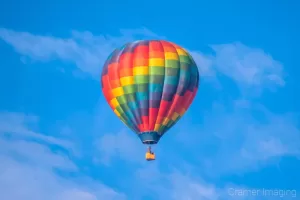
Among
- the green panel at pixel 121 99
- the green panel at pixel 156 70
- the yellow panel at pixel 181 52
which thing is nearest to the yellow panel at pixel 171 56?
the yellow panel at pixel 181 52

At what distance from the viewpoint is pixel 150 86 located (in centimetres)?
9850

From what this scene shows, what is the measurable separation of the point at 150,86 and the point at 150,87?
9 centimetres

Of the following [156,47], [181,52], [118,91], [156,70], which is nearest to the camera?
[156,70]

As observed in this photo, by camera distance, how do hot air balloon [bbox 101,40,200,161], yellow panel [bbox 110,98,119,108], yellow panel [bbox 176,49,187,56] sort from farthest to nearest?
1. yellow panel [bbox 176,49,187,56]
2. yellow panel [bbox 110,98,119,108]
3. hot air balloon [bbox 101,40,200,161]

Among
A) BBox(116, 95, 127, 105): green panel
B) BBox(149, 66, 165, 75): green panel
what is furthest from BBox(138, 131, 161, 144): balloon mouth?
BBox(149, 66, 165, 75): green panel

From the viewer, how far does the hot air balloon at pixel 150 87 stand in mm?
98375

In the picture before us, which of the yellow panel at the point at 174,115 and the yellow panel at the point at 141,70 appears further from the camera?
the yellow panel at the point at 174,115

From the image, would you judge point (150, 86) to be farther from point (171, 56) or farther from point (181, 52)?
point (181, 52)

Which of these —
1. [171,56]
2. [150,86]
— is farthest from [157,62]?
[150,86]

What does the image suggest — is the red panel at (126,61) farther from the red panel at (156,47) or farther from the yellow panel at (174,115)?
the yellow panel at (174,115)

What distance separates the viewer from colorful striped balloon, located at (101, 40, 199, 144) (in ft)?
323

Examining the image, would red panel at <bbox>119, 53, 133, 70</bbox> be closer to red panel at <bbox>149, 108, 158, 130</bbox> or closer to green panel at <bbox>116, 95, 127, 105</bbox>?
green panel at <bbox>116, 95, 127, 105</bbox>

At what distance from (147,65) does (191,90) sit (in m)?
3.40

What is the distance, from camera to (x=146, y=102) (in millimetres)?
98312
